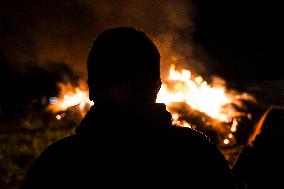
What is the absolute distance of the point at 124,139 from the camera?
1935 mm

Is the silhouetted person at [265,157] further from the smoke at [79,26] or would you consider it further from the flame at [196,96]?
the smoke at [79,26]

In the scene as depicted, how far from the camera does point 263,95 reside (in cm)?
Result: 1094

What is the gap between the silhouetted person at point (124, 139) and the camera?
6.33 ft

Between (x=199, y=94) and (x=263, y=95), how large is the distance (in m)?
1.71

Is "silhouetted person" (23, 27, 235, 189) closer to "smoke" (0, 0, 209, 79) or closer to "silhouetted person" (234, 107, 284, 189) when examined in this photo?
"silhouetted person" (234, 107, 284, 189)

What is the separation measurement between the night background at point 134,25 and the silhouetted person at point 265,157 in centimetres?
472

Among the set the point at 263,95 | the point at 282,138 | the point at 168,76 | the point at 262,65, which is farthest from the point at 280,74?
the point at 282,138

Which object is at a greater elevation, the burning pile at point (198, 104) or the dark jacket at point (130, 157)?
the burning pile at point (198, 104)

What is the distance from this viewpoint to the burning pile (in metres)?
9.75

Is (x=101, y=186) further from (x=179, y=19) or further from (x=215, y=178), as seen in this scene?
(x=179, y=19)

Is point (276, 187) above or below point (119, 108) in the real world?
above

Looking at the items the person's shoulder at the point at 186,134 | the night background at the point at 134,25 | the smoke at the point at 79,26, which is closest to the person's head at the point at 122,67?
the person's shoulder at the point at 186,134

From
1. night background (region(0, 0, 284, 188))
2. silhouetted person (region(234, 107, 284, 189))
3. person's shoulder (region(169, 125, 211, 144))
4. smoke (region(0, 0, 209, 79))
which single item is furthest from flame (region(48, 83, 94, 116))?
person's shoulder (region(169, 125, 211, 144))

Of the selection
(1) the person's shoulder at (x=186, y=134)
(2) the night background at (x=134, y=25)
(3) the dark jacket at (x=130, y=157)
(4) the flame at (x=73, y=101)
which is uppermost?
(2) the night background at (x=134, y=25)
